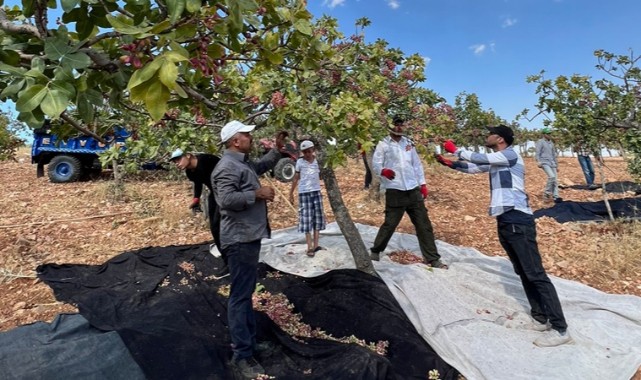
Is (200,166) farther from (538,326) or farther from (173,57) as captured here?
(538,326)

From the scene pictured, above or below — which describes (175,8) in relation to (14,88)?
above

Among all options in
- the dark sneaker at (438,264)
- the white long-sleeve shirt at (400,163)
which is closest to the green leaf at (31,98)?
the white long-sleeve shirt at (400,163)

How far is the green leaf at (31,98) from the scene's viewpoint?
0.97 meters

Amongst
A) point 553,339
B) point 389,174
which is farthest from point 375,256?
point 553,339

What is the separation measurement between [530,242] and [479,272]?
123cm

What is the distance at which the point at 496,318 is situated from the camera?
365 centimetres

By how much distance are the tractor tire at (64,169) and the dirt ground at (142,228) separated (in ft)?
0.99

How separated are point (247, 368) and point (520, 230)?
253 cm

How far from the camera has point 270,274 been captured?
462cm

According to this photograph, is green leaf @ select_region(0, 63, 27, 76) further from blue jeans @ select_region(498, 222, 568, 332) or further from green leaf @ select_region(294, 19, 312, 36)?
blue jeans @ select_region(498, 222, 568, 332)

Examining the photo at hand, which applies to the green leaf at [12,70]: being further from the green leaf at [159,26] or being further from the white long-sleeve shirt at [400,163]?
the white long-sleeve shirt at [400,163]

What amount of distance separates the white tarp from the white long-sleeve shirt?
998 mm

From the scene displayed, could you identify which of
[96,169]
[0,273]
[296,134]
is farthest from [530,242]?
[96,169]

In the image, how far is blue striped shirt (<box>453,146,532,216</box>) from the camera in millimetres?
3434
